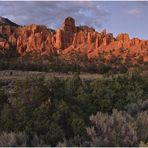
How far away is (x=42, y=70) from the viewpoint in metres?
89.8

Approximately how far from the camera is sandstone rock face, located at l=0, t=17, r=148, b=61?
123344 millimetres

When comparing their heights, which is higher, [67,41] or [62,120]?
[67,41]

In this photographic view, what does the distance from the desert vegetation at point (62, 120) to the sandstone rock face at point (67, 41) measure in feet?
329

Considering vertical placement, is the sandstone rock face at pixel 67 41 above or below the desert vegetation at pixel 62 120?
above

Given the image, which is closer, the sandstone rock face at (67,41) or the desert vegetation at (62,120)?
the desert vegetation at (62,120)

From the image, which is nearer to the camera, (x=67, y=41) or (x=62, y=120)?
(x=62, y=120)

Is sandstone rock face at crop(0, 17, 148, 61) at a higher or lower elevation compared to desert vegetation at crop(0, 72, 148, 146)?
higher

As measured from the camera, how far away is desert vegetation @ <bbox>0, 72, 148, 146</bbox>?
11312 millimetres

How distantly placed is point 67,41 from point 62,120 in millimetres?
126073

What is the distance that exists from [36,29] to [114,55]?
138 feet

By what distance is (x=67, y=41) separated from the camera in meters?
140

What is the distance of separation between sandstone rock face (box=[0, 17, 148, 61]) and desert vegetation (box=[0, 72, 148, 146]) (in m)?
100

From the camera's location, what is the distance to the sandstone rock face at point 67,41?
12334 cm

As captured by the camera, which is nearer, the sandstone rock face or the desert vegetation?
the desert vegetation
